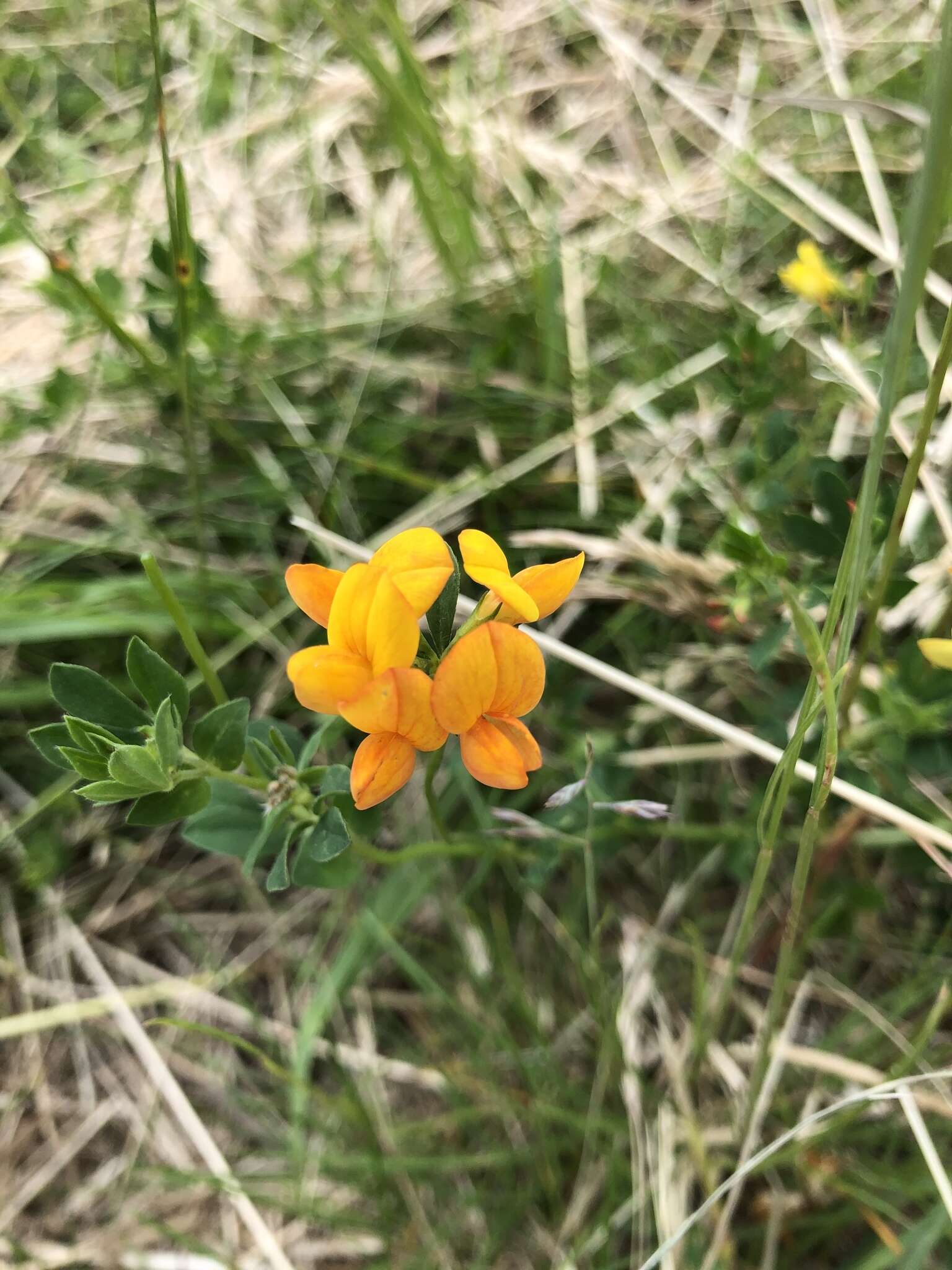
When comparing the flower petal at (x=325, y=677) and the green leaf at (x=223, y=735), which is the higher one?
the flower petal at (x=325, y=677)

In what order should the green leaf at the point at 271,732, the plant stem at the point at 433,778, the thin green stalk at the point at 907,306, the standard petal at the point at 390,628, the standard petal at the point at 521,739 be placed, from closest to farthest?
the thin green stalk at the point at 907,306, the standard petal at the point at 390,628, the standard petal at the point at 521,739, the plant stem at the point at 433,778, the green leaf at the point at 271,732

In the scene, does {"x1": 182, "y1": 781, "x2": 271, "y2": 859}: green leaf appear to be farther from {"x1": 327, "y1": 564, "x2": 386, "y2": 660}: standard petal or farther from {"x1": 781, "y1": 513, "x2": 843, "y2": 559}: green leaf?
{"x1": 781, "y1": 513, "x2": 843, "y2": 559}: green leaf

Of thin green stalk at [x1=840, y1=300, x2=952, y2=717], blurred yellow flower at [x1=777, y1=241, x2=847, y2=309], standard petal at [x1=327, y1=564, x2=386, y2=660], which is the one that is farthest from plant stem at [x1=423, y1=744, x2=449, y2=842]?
blurred yellow flower at [x1=777, y1=241, x2=847, y2=309]

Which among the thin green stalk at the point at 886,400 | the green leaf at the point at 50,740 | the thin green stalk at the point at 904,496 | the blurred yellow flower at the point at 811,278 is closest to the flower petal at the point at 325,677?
the green leaf at the point at 50,740

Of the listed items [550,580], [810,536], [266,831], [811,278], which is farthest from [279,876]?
[811,278]

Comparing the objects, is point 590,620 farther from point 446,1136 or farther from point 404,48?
point 404,48

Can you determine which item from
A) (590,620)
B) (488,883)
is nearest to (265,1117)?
(488,883)

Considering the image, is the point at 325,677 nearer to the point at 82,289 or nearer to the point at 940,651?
the point at 940,651

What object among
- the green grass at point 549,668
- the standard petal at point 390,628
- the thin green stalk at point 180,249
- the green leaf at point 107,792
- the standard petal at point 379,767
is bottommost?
the green grass at point 549,668

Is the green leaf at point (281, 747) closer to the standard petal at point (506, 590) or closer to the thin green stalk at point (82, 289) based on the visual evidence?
the standard petal at point (506, 590)
